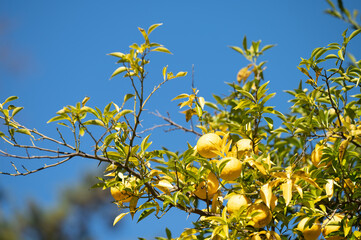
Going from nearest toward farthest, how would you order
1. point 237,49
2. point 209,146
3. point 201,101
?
point 209,146 < point 201,101 < point 237,49

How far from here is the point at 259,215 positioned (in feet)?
4.09

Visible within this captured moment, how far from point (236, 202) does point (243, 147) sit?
0.23m

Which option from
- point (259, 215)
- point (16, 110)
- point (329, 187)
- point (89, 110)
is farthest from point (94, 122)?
point (329, 187)

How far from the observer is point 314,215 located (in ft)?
4.25

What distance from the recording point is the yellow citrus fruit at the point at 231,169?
126cm

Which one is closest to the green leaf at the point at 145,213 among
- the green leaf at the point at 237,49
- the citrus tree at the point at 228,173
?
the citrus tree at the point at 228,173

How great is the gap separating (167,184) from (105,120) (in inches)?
12.6

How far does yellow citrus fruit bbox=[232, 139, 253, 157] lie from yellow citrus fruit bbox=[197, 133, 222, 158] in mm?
66

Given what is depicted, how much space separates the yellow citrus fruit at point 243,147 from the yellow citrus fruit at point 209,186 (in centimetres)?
13

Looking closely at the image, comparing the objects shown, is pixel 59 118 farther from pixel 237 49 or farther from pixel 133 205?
pixel 237 49

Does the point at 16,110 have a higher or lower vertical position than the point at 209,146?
higher

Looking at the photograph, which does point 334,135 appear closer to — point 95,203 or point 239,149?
point 239,149

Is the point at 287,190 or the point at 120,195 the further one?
the point at 120,195

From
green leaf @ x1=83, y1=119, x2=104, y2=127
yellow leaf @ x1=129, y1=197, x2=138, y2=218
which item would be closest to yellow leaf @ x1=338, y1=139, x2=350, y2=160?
yellow leaf @ x1=129, y1=197, x2=138, y2=218
